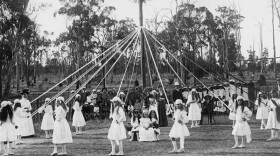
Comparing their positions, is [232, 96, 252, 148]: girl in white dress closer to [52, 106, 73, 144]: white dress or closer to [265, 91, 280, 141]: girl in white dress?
[265, 91, 280, 141]: girl in white dress

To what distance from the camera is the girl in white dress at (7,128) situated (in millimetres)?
9174

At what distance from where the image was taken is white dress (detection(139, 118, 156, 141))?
11.4 m

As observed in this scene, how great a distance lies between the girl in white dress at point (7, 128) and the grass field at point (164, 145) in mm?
479

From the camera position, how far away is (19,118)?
12.1 meters

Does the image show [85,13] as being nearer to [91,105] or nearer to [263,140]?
[91,105]

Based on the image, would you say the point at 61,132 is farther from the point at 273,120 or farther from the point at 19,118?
the point at 273,120

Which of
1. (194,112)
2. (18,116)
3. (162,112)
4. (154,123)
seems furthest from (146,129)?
(18,116)

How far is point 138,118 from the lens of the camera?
1198 cm

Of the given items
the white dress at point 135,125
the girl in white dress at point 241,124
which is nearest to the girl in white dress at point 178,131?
the girl in white dress at point 241,124

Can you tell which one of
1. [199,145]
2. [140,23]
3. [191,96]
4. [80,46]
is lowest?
[199,145]

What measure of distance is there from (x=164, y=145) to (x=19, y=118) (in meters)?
4.99

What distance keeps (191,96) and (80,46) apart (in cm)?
2298

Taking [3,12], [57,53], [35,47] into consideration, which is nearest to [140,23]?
[3,12]

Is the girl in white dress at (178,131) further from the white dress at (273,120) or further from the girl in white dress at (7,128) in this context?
the girl in white dress at (7,128)
